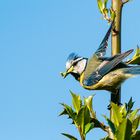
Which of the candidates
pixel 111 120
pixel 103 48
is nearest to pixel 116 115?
pixel 111 120

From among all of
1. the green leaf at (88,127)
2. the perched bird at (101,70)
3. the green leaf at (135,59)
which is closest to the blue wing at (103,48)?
the perched bird at (101,70)

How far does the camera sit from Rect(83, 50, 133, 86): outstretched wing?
9.43ft

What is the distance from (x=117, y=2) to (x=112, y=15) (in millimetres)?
99

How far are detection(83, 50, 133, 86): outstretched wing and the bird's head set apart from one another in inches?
5.1

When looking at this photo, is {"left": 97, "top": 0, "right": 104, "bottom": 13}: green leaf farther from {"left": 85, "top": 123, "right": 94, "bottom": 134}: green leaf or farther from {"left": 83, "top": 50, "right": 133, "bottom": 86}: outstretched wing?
{"left": 85, "top": 123, "right": 94, "bottom": 134}: green leaf

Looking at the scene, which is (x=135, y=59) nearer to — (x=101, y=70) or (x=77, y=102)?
(x=101, y=70)

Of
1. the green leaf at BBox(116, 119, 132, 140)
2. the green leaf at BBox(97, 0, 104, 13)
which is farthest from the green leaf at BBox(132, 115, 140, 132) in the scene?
the green leaf at BBox(97, 0, 104, 13)

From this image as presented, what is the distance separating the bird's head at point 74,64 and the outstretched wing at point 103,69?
13 centimetres

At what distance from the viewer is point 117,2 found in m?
3.20

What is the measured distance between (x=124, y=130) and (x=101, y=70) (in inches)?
32.0

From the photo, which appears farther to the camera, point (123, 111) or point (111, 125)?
point (123, 111)

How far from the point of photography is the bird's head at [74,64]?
3.35 meters

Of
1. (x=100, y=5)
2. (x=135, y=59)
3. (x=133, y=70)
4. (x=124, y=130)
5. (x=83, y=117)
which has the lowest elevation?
(x=124, y=130)

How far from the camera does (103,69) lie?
307cm
